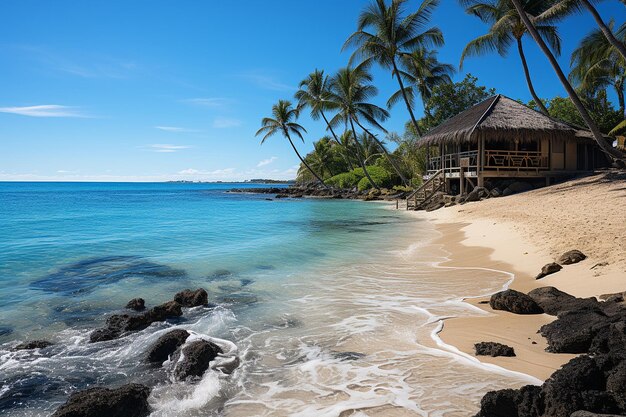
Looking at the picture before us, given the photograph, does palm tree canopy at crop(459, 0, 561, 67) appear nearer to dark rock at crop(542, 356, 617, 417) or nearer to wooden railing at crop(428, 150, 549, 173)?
wooden railing at crop(428, 150, 549, 173)

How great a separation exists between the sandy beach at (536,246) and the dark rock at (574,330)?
0.11 meters

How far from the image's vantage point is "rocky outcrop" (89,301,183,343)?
568 centimetres

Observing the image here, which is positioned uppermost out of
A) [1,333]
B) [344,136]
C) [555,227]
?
[344,136]

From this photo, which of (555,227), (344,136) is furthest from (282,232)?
(344,136)

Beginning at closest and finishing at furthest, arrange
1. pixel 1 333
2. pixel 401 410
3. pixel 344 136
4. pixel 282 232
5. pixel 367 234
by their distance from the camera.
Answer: pixel 401 410
pixel 1 333
pixel 367 234
pixel 282 232
pixel 344 136

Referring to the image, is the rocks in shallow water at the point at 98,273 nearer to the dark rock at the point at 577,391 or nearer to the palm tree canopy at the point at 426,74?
the dark rock at the point at 577,391

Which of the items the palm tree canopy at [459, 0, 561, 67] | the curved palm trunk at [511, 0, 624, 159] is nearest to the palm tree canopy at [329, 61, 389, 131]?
Answer: the palm tree canopy at [459, 0, 561, 67]

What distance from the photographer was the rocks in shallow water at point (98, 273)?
345 inches

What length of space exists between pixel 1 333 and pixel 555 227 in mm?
11439

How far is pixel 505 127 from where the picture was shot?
20.5 meters

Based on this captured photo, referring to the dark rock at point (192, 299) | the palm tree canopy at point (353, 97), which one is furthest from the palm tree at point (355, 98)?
the dark rock at point (192, 299)

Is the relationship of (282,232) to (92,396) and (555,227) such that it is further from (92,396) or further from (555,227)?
(92,396)

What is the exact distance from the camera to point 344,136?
51219mm

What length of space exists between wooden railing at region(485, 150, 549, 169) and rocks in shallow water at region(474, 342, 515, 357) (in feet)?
62.2
